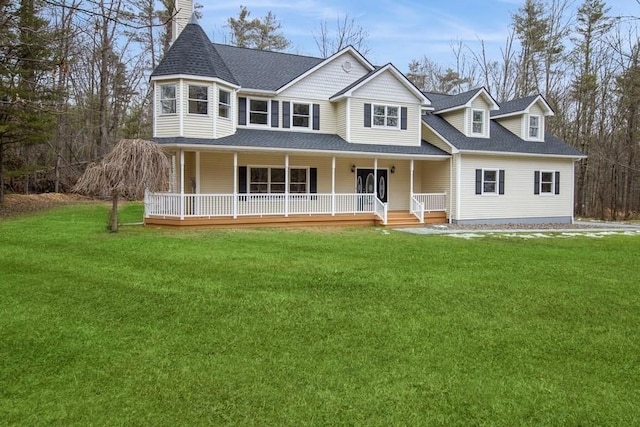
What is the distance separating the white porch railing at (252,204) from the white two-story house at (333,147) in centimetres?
4

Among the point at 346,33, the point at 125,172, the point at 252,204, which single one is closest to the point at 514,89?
the point at 346,33

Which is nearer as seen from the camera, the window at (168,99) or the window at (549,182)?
the window at (168,99)

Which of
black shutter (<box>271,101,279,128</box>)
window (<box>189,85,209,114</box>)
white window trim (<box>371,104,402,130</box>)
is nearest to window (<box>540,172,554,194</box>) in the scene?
white window trim (<box>371,104,402,130</box>)

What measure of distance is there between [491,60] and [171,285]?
33.1 m

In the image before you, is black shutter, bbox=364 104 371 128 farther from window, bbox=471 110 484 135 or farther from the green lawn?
the green lawn

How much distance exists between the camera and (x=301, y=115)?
1827 centimetres

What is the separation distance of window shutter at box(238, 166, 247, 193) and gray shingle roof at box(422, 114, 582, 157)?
27.4ft

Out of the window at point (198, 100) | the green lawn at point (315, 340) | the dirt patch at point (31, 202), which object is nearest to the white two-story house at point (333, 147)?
the window at point (198, 100)

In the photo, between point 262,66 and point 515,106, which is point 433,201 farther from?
point 262,66

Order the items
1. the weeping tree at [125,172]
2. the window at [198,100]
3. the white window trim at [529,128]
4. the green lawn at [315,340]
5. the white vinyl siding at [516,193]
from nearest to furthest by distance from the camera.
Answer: the green lawn at [315,340] < the weeping tree at [125,172] < the window at [198,100] < the white vinyl siding at [516,193] < the white window trim at [529,128]

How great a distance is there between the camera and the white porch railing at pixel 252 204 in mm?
14975

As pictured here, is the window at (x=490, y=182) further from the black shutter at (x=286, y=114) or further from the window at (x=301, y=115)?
the black shutter at (x=286, y=114)

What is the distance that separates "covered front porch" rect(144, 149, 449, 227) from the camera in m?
15.2

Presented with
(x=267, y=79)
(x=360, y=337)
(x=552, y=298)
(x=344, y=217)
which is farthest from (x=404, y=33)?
(x=360, y=337)
